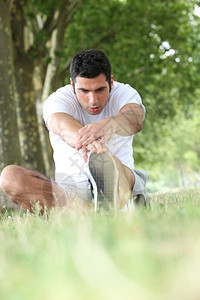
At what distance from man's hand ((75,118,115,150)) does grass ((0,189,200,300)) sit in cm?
174

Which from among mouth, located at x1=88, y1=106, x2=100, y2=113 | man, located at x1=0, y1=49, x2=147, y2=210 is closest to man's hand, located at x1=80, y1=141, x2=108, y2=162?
man, located at x1=0, y1=49, x2=147, y2=210

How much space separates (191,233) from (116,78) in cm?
1225

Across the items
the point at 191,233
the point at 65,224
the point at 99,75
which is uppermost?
the point at 99,75

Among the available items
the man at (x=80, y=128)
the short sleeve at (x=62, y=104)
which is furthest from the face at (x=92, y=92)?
the short sleeve at (x=62, y=104)

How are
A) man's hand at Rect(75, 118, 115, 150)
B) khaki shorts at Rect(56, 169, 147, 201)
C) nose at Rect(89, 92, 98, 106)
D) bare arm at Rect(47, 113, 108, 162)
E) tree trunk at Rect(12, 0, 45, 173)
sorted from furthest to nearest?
tree trunk at Rect(12, 0, 45, 173) < nose at Rect(89, 92, 98, 106) < khaki shorts at Rect(56, 169, 147, 201) < man's hand at Rect(75, 118, 115, 150) < bare arm at Rect(47, 113, 108, 162)

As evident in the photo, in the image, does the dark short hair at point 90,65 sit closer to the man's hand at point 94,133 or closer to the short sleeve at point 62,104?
the short sleeve at point 62,104

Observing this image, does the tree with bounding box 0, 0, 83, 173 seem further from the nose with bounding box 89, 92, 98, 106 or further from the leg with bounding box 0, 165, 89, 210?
the nose with bounding box 89, 92, 98, 106

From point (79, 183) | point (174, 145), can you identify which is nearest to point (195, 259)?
point (79, 183)

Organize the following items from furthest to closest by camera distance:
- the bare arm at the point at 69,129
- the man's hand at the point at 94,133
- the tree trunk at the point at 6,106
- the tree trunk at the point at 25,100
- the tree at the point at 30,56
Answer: the tree trunk at the point at 25,100 → the tree at the point at 30,56 → the tree trunk at the point at 6,106 → the man's hand at the point at 94,133 → the bare arm at the point at 69,129

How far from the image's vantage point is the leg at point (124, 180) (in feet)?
12.2

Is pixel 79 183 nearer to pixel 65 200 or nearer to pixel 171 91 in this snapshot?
pixel 65 200

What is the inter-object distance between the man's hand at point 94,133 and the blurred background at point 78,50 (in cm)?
517

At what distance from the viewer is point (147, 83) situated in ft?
55.2

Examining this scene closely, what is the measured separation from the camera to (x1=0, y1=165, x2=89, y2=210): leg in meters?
4.67
